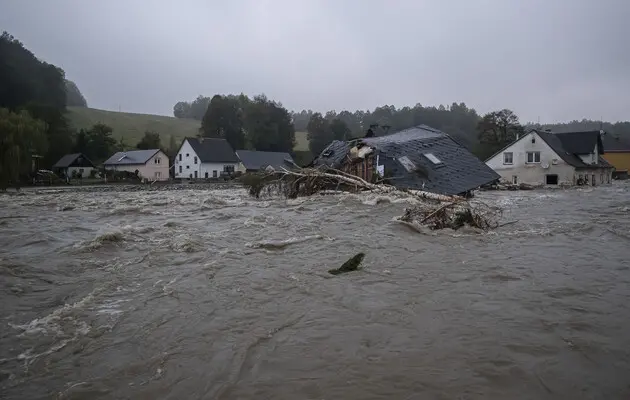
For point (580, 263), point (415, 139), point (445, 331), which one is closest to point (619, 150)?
point (415, 139)

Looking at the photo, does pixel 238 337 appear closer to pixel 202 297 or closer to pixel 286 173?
pixel 202 297

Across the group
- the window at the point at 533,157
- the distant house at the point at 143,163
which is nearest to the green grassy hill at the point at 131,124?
the distant house at the point at 143,163

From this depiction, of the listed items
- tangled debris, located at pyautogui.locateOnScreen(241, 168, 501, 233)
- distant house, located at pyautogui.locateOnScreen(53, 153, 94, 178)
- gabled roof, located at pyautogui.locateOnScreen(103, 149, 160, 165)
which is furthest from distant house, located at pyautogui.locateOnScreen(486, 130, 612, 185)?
distant house, located at pyautogui.locateOnScreen(53, 153, 94, 178)

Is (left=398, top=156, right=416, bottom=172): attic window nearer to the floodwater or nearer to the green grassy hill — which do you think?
the floodwater

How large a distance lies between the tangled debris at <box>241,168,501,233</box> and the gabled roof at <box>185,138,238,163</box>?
40125mm

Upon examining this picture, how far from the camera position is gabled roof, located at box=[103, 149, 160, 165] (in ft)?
186

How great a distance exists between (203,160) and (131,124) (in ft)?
145

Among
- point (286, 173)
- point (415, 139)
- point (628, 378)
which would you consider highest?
point (415, 139)

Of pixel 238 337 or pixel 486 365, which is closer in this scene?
pixel 486 365

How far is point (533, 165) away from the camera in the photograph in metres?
39.7

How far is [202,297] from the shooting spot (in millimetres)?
4941

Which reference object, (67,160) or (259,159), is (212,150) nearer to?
(259,159)

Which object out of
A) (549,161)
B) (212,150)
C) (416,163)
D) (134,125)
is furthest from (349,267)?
(134,125)

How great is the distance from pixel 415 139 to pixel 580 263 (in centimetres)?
1622
